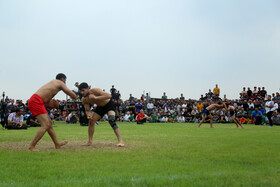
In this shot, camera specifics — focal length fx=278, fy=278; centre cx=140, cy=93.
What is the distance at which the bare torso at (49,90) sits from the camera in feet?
21.4

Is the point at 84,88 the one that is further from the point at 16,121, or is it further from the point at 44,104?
the point at 16,121

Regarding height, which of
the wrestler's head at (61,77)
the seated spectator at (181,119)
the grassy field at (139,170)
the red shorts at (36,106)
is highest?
the wrestler's head at (61,77)

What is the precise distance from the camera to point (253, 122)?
22922 millimetres

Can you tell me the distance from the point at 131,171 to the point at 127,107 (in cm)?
2204

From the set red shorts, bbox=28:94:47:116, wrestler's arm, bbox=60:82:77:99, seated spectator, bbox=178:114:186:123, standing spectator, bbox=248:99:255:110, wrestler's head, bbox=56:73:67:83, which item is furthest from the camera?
seated spectator, bbox=178:114:186:123

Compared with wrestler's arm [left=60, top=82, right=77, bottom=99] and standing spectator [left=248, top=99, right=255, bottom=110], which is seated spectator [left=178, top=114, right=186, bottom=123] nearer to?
standing spectator [left=248, top=99, right=255, bottom=110]

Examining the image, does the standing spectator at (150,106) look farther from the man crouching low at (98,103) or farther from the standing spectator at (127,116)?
the man crouching low at (98,103)

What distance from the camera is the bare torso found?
21.4 feet

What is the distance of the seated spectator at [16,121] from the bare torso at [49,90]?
8999mm

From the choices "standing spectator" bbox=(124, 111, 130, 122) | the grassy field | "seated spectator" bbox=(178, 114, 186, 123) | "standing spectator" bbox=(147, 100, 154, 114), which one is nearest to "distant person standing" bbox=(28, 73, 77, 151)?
the grassy field

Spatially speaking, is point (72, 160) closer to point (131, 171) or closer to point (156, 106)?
point (131, 171)

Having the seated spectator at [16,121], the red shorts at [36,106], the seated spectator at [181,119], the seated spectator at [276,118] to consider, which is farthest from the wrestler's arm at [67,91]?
the seated spectator at [181,119]

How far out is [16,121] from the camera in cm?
1483

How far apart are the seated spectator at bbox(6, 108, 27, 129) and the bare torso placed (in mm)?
8999
